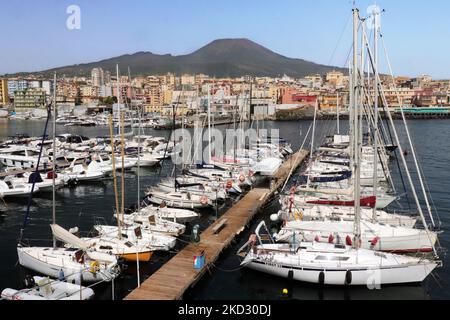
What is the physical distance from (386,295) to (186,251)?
627 centimetres

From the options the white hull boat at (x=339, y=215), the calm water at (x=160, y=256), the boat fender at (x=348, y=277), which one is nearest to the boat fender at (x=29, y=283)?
the calm water at (x=160, y=256)

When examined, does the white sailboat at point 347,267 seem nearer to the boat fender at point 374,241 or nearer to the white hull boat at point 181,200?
the boat fender at point 374,241

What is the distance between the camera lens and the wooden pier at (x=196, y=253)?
12.0 m

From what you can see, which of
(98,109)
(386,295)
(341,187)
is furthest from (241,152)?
(98,109)

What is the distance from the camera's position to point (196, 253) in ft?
48.4

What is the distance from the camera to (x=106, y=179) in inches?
1180

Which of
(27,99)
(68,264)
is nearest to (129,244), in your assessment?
(68,264)

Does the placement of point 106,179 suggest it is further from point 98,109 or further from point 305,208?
point 98,109

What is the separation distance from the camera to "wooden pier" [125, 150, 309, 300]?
11953mm

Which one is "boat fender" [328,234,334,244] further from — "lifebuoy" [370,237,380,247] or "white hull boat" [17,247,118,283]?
"white hull boat" [17,247,118,283]

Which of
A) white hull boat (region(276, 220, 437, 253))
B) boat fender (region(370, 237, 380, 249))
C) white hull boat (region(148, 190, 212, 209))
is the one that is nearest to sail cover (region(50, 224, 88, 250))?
white hull boat (region(276, 220, 437, 253))

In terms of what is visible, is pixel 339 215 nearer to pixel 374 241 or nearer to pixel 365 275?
pixel 374 241

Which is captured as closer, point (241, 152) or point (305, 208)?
point (305, 208)
